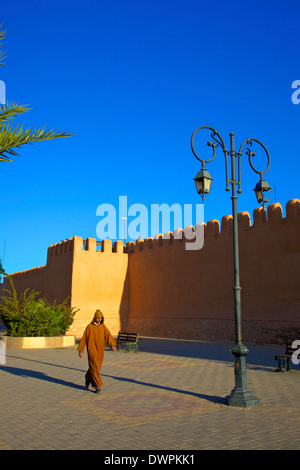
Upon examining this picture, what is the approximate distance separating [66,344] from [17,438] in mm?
13403

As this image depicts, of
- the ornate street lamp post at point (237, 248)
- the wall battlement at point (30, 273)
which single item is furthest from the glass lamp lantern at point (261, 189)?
the wall battlement at point (30, 273)

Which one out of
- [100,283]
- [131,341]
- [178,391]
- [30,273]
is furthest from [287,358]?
[30,273]

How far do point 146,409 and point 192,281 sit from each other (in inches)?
639

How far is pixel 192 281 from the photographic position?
22.8 m

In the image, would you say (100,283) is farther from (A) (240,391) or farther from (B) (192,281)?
(A) (240,391)

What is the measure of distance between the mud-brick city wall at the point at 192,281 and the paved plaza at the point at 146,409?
21.8 ft

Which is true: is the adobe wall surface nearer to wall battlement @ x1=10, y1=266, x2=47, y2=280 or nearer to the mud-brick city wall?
the mud-brick city wall

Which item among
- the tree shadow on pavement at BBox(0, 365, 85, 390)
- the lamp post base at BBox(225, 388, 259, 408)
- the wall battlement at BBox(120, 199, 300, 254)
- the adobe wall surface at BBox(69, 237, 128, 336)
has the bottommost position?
the tree shadow on pavement at BBox(0, 365, 85, 390)

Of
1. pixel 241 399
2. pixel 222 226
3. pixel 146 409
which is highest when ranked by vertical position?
pixel 222 226

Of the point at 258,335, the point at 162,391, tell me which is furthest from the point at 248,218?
the point at 162,391

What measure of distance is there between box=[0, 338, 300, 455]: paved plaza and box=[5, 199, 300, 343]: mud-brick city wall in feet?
21.8

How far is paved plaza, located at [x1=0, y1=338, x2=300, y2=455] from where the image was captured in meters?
5.02

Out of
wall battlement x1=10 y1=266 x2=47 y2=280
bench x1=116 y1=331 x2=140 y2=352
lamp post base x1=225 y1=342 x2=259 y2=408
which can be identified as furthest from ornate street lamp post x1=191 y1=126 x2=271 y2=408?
wall battlement x1=10 y1=266 x2=47 y2=280
